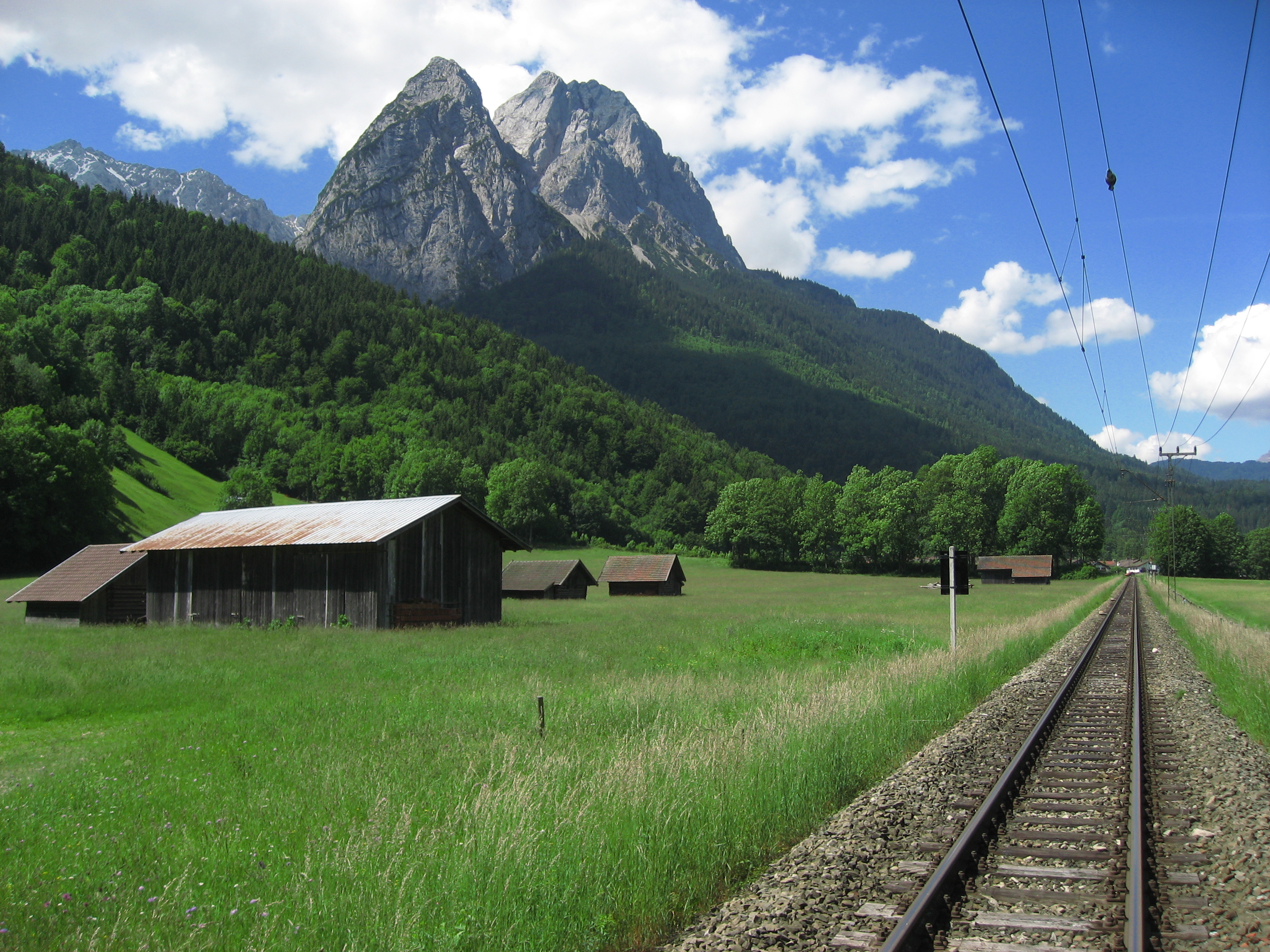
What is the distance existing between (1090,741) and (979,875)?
6.26 metres

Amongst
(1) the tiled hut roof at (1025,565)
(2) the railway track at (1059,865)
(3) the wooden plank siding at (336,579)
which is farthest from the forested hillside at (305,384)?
(2) the railway track at (1059,865)

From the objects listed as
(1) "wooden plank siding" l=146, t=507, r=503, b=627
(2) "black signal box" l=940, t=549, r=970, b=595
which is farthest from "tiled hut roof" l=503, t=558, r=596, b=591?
(2) "black signal box" l=940, t=549, r=970, b=595

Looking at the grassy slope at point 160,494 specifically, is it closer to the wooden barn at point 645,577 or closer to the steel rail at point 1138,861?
the wooden barn at point 645,577

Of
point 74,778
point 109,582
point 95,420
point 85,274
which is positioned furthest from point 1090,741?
point 85,274

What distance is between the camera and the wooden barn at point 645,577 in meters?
72.7

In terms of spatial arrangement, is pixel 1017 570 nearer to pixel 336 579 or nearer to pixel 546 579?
pixel 546 579

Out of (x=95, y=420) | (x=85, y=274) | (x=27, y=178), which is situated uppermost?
(x=27, y=178)

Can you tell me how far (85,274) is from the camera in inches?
5157

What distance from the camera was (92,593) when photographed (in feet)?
111

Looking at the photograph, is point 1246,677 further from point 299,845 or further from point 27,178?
point 27,178

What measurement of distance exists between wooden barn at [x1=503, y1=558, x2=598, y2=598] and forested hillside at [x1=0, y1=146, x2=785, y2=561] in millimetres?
45963

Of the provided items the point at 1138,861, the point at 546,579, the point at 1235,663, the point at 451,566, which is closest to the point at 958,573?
the point at 1235,663

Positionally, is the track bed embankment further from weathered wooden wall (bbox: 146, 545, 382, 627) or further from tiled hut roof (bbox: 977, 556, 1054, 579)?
tiled hut roof (bbox: 977, 556, 1054, 579)

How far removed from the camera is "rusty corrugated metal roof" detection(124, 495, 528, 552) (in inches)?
1225
